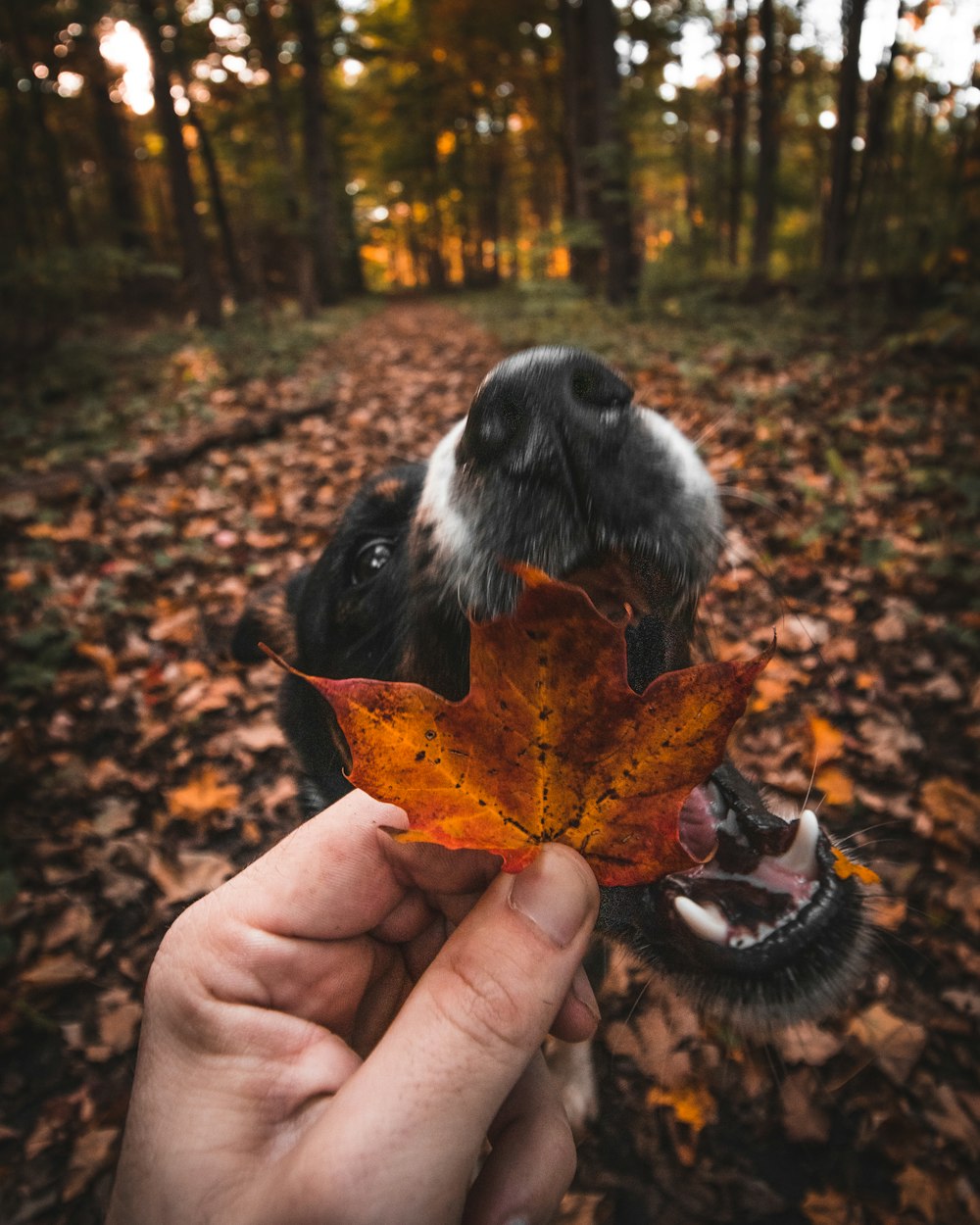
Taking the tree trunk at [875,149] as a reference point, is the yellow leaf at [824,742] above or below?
below

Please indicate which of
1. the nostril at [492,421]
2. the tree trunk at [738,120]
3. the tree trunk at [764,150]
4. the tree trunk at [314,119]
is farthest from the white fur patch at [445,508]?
the tree trunk at [314,119]

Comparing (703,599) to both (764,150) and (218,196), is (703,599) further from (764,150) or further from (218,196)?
(218,196)

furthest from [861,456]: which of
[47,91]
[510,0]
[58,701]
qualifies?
[510,0]

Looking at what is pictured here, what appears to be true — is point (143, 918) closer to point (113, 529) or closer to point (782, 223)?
point (113, 529)

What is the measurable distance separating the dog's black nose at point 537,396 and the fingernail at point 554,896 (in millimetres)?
963

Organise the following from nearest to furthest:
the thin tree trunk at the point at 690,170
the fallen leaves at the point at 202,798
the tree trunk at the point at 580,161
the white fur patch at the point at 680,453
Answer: the white fur patch at the point at 680,453 < the fallen leaves at the point at 202,798 < the tree trunk at the point at 580,161 < the thin tree trunk at the point at 690,170

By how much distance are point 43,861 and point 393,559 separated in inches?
106

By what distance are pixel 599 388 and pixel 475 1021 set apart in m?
1.35

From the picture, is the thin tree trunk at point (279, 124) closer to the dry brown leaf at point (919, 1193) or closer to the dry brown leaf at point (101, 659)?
the dry brown leaf at point (101, 659)

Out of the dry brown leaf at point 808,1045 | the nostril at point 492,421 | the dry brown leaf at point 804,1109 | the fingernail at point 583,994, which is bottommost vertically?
the dry brown leaf at point 804,1109

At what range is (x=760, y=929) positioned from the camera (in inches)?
60.6

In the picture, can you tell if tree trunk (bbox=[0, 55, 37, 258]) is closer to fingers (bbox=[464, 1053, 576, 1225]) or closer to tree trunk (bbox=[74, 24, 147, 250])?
tree trunk (bbox=[74, 24, 147, 250])

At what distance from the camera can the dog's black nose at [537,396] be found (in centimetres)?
153

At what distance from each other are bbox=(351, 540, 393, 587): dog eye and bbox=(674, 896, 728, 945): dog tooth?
1516mm
